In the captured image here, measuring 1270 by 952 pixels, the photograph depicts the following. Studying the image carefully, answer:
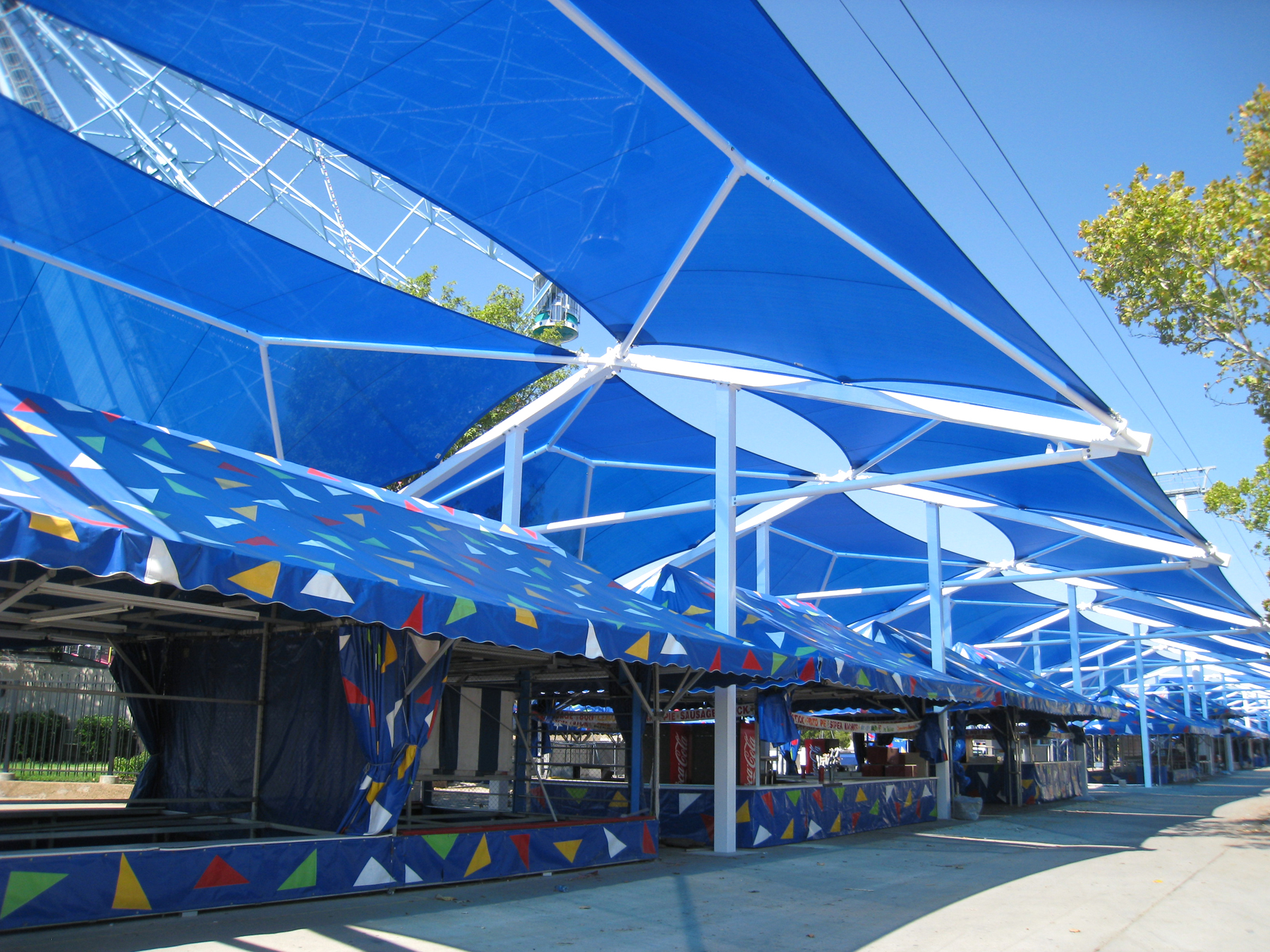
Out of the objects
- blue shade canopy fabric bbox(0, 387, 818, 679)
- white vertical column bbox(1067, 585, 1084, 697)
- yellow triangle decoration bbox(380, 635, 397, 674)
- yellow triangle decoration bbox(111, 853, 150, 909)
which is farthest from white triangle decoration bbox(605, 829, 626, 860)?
white vertical column bbox(1067, 585, 1084, 697)

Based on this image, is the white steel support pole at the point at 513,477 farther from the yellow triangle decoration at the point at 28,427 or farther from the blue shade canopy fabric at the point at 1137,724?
the blue shade canopy fabric at the point at 1137,724

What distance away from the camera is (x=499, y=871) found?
323 inches

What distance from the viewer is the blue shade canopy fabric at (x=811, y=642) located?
446 inches

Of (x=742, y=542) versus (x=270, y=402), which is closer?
(x=270, y=402)

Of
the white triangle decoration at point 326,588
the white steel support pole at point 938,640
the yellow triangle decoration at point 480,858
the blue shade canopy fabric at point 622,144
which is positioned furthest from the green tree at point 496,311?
the white triangle decoration at point 326,588

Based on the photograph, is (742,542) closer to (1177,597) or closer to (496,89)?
(1177,597)

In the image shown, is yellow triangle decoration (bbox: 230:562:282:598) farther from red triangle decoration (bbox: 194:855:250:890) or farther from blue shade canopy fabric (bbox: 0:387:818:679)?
red triangle decoration (bbox: 194:855:250:890)

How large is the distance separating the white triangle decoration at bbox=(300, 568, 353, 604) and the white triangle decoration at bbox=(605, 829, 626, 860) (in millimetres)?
4674

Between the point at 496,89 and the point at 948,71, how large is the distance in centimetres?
424

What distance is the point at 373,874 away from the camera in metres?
7.05

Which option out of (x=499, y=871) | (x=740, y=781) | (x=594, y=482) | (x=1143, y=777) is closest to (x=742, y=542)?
(x=594, y=482)

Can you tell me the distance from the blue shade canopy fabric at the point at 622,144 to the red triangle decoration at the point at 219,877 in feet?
18.9

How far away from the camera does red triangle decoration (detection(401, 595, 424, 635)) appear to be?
630 centimetres

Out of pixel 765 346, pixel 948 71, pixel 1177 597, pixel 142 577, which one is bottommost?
pixel 142 577
